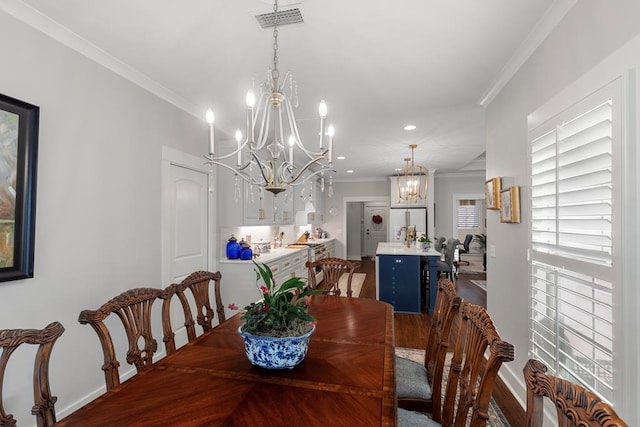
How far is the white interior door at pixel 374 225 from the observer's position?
11.6 meters

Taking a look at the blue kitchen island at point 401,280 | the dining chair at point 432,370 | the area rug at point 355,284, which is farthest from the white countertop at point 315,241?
the dining chair at point 432,370

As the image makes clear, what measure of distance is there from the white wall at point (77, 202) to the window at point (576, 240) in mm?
3000

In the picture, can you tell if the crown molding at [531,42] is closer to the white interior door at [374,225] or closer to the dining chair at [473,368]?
the dining chair at [473,368]

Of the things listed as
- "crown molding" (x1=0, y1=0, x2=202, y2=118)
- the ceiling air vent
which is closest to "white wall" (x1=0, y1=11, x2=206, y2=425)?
"crown molding" (x1=0, y1=0, x2=202, y2=118)

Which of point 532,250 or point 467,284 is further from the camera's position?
point 467,284

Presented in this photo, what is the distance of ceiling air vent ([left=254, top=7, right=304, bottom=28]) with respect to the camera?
182cm

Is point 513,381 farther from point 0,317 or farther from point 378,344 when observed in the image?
point 0,317

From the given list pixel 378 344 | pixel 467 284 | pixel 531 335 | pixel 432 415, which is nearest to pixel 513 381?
pixel 531 335

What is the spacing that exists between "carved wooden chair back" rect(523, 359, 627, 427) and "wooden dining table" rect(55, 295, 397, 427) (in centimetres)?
41

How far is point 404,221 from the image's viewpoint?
299 inches

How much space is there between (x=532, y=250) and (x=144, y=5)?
2850mm

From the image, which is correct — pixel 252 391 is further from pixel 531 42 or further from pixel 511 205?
pixel 531 42

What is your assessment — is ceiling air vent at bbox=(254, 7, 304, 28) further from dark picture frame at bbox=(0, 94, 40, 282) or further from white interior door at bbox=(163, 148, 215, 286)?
white interior door at bbox=(163, 148, 215, 286)

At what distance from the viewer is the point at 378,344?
1599 mm
